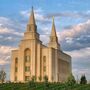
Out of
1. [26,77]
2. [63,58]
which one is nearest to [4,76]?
[26,77]

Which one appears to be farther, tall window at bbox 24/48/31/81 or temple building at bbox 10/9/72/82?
tall window at bbox 24/48/31/81

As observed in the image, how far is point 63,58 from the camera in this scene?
78.6 metres

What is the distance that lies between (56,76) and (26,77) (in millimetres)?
5915

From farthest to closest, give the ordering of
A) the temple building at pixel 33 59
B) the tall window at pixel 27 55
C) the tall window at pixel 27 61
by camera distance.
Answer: the tall window at pixel 27 55
the tall window at pixel 27 61
the temple building at pixel 33 59

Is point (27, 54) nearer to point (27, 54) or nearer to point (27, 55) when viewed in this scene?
→ point (27, 54)

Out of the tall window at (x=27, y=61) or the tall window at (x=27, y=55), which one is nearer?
the tall window at (x=27, y=61)

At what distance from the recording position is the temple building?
2724 inches

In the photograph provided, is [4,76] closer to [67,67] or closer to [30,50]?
[30,50]

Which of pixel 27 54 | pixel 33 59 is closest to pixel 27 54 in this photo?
pixel 27 54

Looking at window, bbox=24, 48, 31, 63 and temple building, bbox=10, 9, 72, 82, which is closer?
temple building, bbox=10, 9, 72, 82

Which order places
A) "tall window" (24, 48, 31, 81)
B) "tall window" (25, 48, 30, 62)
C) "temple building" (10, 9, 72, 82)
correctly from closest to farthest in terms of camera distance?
"temple building" (10, 9, 72, 82)
"tall window" (24, 48, 31, 81)
"tall window" (25, 48, 30, 62)

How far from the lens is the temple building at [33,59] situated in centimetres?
6919

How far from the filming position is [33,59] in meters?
69.9

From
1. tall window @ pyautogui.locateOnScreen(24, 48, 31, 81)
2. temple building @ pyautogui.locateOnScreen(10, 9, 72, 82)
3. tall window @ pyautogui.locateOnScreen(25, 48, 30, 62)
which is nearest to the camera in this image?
temple building @ pyautogui.locateOnScreen(10, 9, 72, 82)
